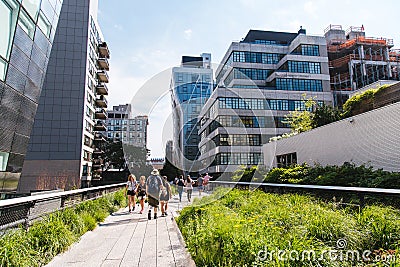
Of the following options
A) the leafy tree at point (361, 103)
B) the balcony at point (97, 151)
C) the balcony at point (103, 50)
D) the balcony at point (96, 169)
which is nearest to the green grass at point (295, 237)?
the leafy tree at point (361, 103)

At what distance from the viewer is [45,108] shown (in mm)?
44125

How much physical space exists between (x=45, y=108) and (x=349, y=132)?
42757 millimetres

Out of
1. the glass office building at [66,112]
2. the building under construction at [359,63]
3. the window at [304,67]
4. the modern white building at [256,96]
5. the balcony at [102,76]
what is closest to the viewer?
the glass office building at [66,112]

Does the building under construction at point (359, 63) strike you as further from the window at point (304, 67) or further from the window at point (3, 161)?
the window at point (3, 161)

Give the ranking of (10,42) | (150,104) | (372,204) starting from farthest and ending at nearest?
1. (10,42)
2. (150,104)
3. (372,204)

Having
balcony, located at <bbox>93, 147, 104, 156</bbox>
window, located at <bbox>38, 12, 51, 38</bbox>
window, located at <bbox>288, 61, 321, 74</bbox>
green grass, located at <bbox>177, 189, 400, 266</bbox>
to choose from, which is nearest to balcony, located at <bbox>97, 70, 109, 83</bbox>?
balcony, located at <bbox>93, 147, 104, 156</bbox>

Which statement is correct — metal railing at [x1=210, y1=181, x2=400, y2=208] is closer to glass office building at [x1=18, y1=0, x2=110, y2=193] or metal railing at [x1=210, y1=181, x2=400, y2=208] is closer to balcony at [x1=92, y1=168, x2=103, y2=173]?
glass office building at [x1=18, y1=0, x2=110, y2=193]

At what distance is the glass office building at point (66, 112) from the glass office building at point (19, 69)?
27956mm

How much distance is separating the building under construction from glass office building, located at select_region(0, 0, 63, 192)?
4635 centimetres

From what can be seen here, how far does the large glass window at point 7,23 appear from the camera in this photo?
11.4m

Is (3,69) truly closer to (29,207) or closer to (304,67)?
(29,207)

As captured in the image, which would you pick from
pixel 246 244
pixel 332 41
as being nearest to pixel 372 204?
pixel 246 244

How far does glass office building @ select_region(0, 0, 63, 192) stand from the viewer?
12.0m

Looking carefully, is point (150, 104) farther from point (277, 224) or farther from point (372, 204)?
point (372, 204)
